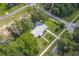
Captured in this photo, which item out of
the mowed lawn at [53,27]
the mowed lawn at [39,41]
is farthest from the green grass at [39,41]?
the mowed lawn at [53,27]

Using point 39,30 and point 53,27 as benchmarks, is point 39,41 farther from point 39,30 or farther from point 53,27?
point 53,27

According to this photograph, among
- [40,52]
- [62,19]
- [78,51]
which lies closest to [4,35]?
[40,52]

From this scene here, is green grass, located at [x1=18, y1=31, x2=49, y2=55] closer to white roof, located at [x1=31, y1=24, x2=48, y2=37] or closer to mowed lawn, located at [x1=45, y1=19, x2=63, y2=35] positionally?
white roof, located at [x1=31, y1=24, x2=48, y2=37]

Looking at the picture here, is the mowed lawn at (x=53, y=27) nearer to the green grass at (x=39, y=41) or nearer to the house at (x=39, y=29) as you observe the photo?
the house at (x=39, y=29)

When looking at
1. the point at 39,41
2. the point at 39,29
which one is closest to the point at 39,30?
the point at 39,29

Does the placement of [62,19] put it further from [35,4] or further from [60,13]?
[35,4]

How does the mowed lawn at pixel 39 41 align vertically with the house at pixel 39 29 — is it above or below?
below
